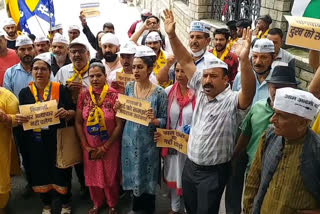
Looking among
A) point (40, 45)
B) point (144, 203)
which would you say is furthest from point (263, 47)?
point (40, 45)

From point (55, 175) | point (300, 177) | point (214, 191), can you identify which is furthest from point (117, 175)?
point (300, 177)

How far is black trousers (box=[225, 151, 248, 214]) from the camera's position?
10.8 ft

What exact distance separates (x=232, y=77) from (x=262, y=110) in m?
2.39

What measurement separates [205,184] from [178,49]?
4.25 ft

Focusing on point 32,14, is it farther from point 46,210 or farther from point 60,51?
point 46,210

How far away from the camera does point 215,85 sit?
9.55 ft

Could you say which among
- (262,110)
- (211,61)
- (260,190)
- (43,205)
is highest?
(211,61)

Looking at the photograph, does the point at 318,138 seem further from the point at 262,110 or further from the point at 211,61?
the point at 211,61

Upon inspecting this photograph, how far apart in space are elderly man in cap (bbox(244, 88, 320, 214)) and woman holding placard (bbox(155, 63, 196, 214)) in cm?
129

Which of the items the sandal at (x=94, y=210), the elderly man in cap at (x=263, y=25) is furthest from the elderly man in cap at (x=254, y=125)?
the elderly man in cap at (x=263, y=25)

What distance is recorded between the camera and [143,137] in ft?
12.1

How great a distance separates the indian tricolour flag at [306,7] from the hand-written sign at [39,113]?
265 centimetres

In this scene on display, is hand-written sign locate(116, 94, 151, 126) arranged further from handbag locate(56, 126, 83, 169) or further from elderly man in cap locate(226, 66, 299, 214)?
elderly man in cap locate(226, 66, 299, 214)

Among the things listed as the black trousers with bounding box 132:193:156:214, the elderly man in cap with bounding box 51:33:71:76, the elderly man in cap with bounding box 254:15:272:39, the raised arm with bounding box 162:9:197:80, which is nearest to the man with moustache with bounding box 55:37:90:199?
the elderly man in cap with bounding box 51:33:71:76
